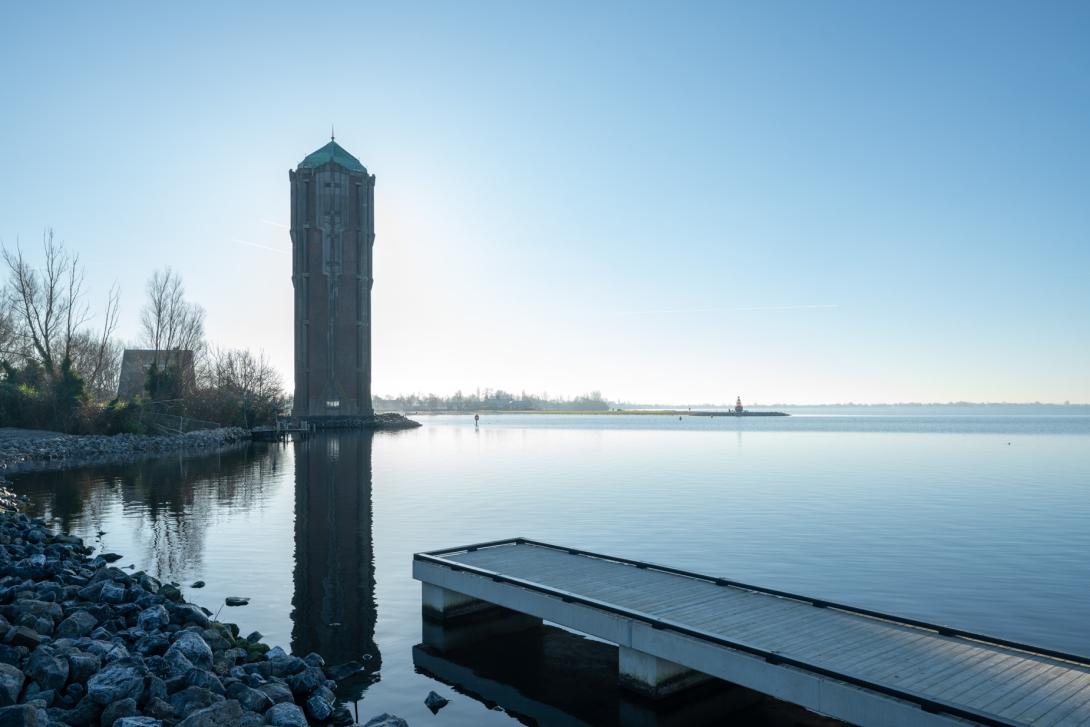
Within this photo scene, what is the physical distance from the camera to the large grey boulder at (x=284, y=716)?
23.7ft

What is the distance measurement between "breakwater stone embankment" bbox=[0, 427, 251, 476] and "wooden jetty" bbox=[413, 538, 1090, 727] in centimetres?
3097

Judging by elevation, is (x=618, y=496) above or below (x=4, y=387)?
below

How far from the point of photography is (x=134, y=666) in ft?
25.0

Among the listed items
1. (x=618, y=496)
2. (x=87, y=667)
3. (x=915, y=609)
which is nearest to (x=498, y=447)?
(x=618, y=496)

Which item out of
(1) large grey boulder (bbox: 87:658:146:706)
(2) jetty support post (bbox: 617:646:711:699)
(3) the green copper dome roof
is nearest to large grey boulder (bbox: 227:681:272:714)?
(1) large grey boulder (bbox: 87:658:146:706)

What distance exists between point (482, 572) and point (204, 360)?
85.6 metres

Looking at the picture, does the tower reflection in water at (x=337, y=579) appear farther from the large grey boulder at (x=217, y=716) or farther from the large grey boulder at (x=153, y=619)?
the large grey boulder at (x=217, y=716)

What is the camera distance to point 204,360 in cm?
8762

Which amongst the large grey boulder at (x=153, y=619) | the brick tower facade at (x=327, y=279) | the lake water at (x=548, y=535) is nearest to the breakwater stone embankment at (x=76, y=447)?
the lake water at (x=548, y=535)

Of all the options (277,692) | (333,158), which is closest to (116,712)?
(277,692)

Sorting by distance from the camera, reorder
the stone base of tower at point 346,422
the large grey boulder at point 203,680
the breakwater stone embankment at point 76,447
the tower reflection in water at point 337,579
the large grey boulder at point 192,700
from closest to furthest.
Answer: the large grey boulder at point 192,700, the large grey boulder at point 203,680, the tower reflection in water at point 337,579, the breakwater stone embankment at point 76,447, the stone base of tower at point 346,422

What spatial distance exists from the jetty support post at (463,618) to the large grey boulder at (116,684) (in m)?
4.77

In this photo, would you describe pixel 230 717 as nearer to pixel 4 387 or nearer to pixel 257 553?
pixel 257 553

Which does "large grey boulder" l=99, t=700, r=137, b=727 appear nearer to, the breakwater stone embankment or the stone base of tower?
the breakwater stone embankment
